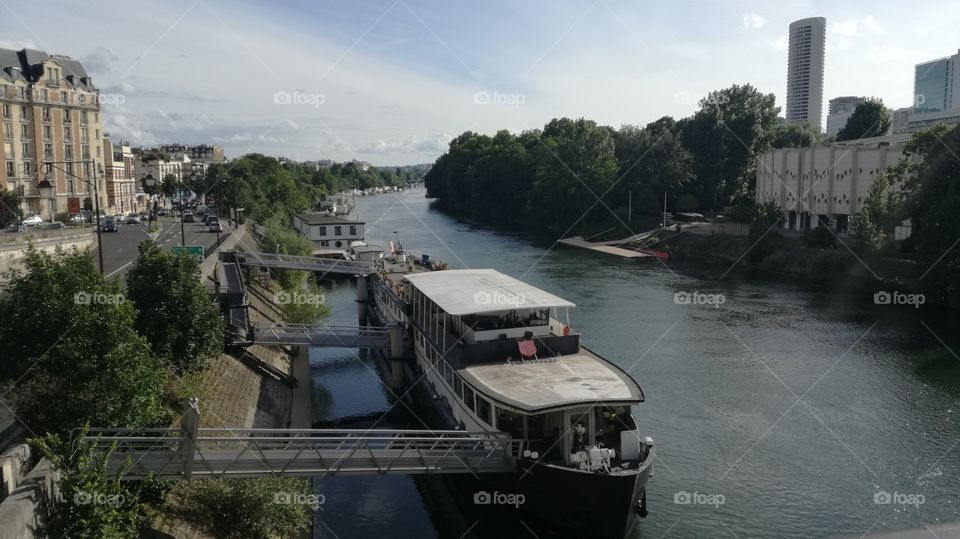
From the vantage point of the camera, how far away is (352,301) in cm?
6278

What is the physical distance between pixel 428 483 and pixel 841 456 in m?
15.9

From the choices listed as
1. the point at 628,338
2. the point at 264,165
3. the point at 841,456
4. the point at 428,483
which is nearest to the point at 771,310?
the point at 628,338

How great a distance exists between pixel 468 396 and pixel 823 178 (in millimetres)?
69483

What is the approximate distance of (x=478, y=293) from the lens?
30281 mm

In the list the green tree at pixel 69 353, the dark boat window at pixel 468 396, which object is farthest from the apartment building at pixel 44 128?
the dark boat window at pixel 468 396

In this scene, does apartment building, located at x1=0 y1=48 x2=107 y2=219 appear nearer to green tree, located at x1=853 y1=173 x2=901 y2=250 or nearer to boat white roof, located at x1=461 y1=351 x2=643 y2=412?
boat white roof, located at x1=461 y1=351 x2=643 y2=412

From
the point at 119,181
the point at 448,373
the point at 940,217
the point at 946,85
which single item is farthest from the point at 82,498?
the point at 946,85

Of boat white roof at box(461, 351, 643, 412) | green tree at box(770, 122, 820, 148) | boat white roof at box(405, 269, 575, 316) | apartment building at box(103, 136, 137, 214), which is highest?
green tree at box(770, 122, 820, 148)

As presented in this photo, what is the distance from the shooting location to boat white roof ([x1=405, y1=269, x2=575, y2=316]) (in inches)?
1070

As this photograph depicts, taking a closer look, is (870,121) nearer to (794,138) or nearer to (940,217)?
(794,138)

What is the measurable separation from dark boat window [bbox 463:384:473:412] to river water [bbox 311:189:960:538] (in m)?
3.69

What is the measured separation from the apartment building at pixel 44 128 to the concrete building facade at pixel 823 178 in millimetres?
78334

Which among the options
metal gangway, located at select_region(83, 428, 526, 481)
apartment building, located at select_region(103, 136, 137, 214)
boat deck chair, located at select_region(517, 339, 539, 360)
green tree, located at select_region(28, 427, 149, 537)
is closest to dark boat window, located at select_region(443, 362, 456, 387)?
boat deck chair, located at select_region(517, 339, 539, 360)

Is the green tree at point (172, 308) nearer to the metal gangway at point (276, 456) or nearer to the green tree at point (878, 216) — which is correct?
the metal gangway at point (276, 456)
